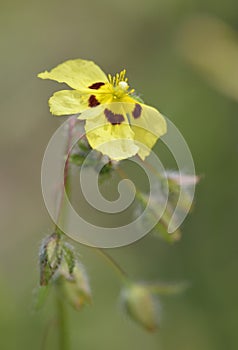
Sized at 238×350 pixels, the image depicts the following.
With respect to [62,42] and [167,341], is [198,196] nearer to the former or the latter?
[167,341]

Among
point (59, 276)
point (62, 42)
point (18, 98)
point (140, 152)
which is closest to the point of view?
point (140, 152)

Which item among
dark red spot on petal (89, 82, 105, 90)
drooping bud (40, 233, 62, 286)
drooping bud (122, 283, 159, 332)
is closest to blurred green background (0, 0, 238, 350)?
drooping bud (122, 283, 159, 332)

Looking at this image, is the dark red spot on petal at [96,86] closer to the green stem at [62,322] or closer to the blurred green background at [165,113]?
the green stem at [62,322]

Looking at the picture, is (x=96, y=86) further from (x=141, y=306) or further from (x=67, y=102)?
(x=141, y=306)

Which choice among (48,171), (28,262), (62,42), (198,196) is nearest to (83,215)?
(28,262)

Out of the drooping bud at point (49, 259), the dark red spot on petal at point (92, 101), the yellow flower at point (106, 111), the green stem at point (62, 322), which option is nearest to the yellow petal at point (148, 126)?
the yellow flower at point (106, 111)

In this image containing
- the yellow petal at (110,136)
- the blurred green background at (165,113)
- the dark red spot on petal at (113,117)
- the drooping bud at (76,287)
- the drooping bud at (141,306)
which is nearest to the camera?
the yellow petal at (110,136)
